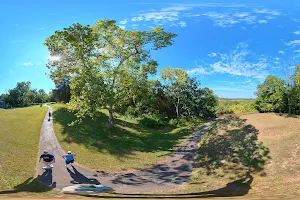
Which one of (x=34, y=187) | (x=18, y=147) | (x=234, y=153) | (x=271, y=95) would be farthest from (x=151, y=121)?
(x=34, y=187)

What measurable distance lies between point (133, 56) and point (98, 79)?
22.5 ft

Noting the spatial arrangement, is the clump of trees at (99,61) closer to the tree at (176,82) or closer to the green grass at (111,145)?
the green grass at (111,145)

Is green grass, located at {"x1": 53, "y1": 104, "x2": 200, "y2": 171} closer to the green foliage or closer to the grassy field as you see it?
the green foliage

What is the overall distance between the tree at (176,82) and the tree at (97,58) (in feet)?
51.3

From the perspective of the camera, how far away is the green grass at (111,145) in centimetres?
2020

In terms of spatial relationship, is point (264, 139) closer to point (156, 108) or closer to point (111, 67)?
point (111, 67)

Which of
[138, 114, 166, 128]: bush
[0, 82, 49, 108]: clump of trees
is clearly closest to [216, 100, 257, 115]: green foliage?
[138, 114, 166, 128]: bush

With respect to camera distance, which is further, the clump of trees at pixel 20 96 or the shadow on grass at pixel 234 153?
the clump of trees at pixel 20 96

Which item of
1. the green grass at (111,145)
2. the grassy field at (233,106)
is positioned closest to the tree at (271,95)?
the grassy field at (233,106)

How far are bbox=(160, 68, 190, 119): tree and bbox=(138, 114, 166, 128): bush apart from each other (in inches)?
298

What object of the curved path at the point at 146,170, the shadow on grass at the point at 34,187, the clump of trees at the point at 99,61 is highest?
the clump of trees at the point at 99,61

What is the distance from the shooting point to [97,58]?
105ft

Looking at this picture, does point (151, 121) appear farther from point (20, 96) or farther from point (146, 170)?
point (20, 96)

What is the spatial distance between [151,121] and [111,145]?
58.2 ft
